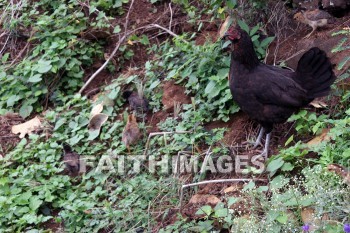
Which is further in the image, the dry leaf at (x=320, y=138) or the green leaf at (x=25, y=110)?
the green leaf at (x=25, y=110)

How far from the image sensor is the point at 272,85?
5969mm

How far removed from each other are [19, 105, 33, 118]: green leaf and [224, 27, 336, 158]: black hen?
238 centimetres

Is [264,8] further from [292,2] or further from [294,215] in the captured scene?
[294,215]

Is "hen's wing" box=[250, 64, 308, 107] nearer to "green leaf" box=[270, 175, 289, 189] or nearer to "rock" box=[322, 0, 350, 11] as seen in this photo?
"green leaf" box=[270, 175, 289, 189]

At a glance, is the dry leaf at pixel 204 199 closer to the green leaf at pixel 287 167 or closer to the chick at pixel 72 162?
the green leaf at pixel 287 167

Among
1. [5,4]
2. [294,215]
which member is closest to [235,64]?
[294,215]

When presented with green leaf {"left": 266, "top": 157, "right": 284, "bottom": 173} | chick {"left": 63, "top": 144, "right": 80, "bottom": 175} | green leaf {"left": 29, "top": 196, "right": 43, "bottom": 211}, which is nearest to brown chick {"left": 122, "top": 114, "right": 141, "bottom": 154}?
chick {"left": 63, "top": 144, "right": 80, "bottom": 175}

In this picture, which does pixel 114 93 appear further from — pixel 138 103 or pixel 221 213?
pixel 221 213

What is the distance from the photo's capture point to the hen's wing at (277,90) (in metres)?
5.94

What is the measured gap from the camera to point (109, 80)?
298 inches

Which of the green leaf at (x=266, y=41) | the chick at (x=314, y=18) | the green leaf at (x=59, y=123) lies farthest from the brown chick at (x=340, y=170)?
the green leaf at (x=59, y=123)

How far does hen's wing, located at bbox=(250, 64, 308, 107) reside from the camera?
5941 mm

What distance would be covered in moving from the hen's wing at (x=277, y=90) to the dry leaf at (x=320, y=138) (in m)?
0.42

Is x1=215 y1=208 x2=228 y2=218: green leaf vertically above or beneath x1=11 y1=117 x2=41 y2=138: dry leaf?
beneath
